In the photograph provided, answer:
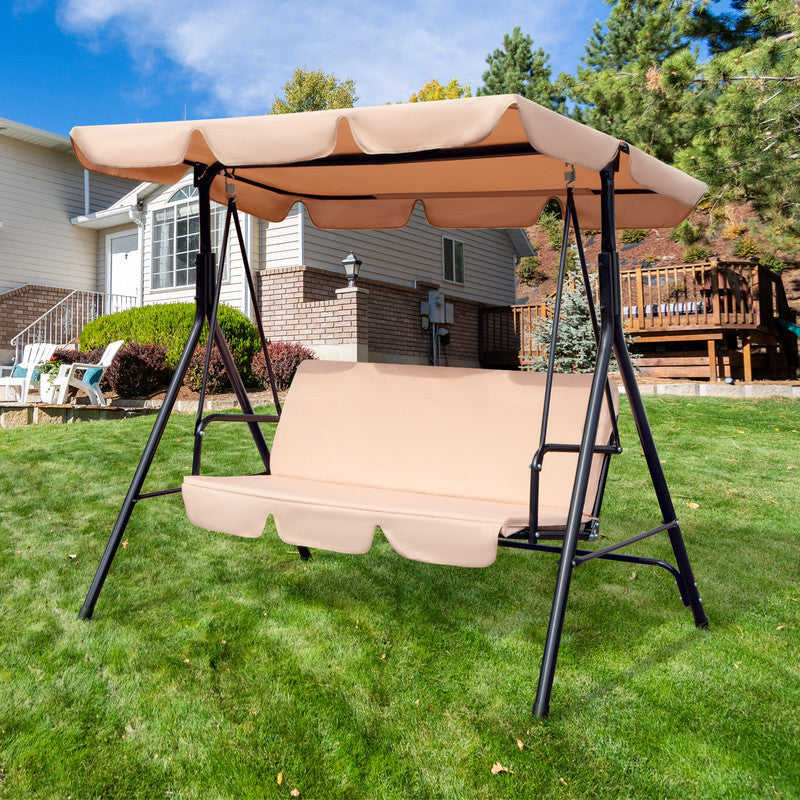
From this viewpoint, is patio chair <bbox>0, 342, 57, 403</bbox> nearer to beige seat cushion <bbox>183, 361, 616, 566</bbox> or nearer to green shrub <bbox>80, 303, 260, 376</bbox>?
green shrub <bbox>80, 303, 260, 376</bbox>

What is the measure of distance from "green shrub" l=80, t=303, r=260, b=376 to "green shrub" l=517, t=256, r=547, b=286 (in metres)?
17.1

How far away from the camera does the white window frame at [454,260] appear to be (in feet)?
53.5

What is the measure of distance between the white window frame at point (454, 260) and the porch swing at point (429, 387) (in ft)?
41.4

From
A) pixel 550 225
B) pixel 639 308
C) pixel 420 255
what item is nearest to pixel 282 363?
pixel 420 255

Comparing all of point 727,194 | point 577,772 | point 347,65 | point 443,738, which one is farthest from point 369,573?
point 347,65

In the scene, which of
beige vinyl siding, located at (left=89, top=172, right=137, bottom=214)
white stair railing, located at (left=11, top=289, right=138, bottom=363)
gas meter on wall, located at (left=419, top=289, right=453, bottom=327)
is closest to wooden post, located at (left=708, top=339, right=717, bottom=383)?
gas meter on wall, located at (left=419, top=289, right=453, bottom=327)

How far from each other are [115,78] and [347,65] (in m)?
27.5

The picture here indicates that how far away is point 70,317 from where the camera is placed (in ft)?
49.5

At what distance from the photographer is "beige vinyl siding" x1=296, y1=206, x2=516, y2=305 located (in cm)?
1305

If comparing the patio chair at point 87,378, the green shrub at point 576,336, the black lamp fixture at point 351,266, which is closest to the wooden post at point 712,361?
the green shrub at point 576,336

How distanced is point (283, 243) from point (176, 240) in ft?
9.12

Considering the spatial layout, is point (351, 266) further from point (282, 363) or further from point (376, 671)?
point (376, 671)

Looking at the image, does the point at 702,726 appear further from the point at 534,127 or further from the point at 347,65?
the point at 347,65

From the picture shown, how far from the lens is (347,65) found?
31.5 meters
